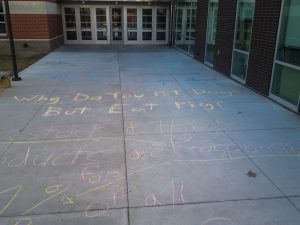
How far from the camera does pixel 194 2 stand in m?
14.6

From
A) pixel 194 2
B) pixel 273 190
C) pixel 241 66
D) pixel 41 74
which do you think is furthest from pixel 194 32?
pixel 273 190

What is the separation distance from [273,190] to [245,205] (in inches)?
20.9

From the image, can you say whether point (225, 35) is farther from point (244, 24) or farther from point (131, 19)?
point (131, 19)

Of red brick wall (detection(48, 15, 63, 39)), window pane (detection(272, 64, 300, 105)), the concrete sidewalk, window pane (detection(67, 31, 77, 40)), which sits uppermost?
red brick wall (detection(48, 15, 63, 39))

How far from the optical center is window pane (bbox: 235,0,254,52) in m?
8.79

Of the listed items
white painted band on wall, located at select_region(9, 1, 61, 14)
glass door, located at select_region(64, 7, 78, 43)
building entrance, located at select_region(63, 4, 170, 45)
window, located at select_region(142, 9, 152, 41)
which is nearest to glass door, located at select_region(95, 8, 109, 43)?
building entrance, located at select_region(63, 4, 170, 45)

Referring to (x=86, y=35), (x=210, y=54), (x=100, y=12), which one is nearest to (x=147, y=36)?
(x=100, y=12)

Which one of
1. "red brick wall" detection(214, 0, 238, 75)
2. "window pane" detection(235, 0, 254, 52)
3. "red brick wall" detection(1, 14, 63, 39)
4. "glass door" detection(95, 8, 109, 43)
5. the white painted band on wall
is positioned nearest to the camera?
"window pane" detection(235, 0, 254, 52)

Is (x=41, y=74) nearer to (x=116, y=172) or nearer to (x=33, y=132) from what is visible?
(x=33, y=132)

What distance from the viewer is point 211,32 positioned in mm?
12227

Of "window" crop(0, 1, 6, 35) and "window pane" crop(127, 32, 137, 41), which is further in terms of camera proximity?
"window pane" crop(127, 32, 137, 41)

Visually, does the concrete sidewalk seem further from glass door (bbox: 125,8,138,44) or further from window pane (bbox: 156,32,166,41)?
window pane (bbox: 156,32,166,41)

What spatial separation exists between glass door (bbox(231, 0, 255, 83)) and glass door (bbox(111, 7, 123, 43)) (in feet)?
38.5

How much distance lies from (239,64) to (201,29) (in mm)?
4235
